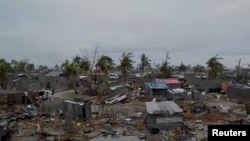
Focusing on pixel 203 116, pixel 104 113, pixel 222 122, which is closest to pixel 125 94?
pixel 104 113

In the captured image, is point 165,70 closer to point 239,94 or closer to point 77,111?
point 239,94

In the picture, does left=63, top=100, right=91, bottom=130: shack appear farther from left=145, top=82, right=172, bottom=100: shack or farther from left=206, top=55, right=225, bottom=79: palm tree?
left=206, top=55, right=225, bottom=79: palm tree

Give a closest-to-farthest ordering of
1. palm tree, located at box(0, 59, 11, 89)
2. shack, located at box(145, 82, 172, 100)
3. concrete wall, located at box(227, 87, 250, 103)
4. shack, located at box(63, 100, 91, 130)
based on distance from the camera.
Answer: shack, located at box(63, 100, 91, 130) < concrete wall, located at box(227, 87, 250, 103) < shack, located at box(145, 82, 172, 100) < palm tree, located at box(0, 59, 11, 89)

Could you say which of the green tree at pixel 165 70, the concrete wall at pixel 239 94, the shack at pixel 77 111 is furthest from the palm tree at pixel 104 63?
the shack at pixel 77 111

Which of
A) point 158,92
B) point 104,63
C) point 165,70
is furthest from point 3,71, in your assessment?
point 165,70

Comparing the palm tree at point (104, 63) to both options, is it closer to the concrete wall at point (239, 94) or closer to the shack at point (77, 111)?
the concrete wall at point (239, 94)

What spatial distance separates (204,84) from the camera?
39031mm

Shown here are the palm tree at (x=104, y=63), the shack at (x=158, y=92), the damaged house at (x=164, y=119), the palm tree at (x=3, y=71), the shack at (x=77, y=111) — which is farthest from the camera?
the palm tree at (x=104, y=63)

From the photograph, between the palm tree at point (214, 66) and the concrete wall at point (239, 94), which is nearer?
the concrete wall at point (239, 94)

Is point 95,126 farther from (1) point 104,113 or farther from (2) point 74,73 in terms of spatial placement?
(2) point 74,73

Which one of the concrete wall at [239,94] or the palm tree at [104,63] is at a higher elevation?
the palm tree at [104,63]

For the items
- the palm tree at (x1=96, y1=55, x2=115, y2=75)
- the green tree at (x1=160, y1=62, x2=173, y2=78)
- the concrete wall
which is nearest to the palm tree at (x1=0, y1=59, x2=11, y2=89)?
the palm tree at (x1=96, y1=55, x2=115, y2=75)

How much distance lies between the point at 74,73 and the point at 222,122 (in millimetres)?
23560

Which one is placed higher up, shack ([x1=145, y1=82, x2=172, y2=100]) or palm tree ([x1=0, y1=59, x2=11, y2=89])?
palm tree ([x1=0, y1=59, x2=11, y2=89])
